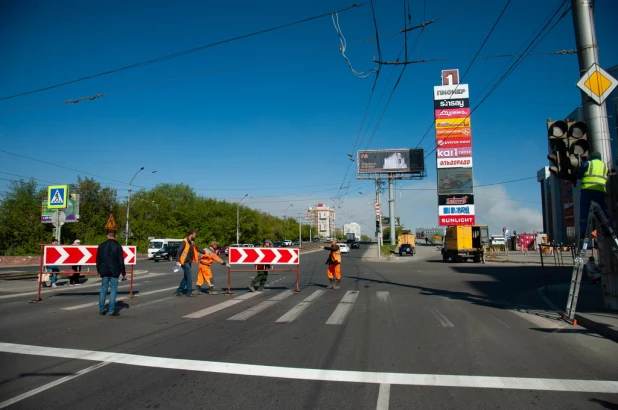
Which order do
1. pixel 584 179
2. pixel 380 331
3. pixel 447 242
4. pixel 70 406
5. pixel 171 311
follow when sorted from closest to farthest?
pixel 70 406, pixel 380 331, pixel 584 179, pixel 171 311, pixel 447 242

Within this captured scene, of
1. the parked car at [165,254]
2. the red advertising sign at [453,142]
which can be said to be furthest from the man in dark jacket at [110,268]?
the red advertising sign at [453,142]

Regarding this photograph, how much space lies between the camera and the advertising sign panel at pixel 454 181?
50.4 m

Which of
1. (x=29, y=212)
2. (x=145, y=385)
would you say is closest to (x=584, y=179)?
(x=145, y=385)

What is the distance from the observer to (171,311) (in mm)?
9797

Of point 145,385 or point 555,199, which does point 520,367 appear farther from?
point 555,199

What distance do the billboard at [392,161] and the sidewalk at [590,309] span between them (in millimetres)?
52566

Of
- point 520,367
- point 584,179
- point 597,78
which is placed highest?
point 597,78

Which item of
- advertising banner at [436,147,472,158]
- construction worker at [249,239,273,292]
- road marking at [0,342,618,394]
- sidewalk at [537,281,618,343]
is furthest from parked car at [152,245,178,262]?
road marking at [0,342,618,394]

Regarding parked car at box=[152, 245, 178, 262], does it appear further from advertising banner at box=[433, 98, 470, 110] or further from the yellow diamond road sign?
the yellow diamond road sign

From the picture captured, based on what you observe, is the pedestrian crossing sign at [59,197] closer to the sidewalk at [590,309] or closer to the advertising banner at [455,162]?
the sidewalk at [590,309]

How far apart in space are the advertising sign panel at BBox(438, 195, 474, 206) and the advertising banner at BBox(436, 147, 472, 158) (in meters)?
4.86

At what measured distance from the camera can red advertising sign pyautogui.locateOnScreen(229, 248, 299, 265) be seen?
1338 cm

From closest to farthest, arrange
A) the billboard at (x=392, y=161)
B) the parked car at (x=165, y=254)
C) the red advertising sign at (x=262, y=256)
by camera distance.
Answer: the red advertising sign at (x=262, y=256)
the parked car at (x=165, y=254)
the billboard at (x=392, y=161)

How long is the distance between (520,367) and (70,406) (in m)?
5.18
